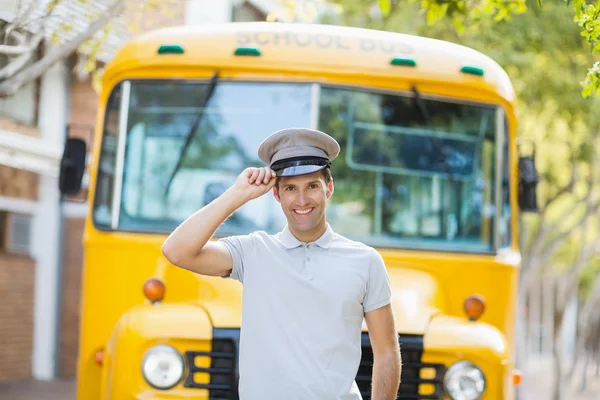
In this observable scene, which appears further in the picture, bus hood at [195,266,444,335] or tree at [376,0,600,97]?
bus hood at [195,266,444,335]

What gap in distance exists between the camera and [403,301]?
5.32 metres

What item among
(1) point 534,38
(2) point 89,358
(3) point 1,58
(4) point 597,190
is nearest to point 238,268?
(2) point 89,358

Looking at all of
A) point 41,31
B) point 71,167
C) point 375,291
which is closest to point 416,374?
point 375,291

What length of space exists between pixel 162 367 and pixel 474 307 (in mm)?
1737

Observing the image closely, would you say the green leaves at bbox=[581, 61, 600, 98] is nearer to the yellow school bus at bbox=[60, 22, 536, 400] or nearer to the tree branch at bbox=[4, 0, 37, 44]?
the yellow school bus at bbox=[60, 22, 536, 400]

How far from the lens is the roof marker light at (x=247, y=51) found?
5840mm

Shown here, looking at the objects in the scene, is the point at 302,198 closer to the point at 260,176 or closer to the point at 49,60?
the point at 260,176

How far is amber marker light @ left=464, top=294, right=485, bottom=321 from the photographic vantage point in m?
5.49

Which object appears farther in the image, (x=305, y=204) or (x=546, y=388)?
(x=546, y=388)

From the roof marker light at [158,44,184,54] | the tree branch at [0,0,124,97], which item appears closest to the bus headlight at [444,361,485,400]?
the roof marker light at [158,44,184,54]

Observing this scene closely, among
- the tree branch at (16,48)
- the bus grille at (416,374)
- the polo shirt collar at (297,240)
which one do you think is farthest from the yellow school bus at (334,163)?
the polo shirt collar at (297,240)

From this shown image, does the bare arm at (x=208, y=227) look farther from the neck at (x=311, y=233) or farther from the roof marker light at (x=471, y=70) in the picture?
the roof marker light at (x=471, y=70)

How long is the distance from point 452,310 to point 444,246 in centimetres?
39

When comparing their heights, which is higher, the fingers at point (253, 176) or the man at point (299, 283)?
the fingers at point (253, 176)
